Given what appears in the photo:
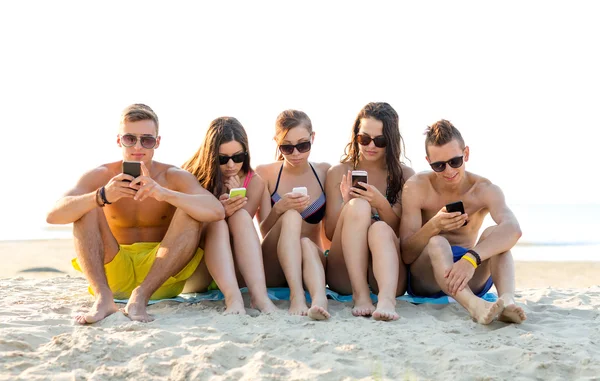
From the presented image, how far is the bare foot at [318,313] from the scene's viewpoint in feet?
15.0

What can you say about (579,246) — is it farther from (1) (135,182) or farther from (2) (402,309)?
(1) (135,182)

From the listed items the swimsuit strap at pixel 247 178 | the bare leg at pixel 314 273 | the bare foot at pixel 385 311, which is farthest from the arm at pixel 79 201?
the bare foot at pixel 385 311

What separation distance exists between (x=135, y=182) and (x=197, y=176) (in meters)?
1.08

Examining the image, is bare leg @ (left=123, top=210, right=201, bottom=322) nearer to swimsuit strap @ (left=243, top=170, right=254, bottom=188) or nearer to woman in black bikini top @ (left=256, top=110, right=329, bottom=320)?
woman in black bikini top @ (left=256, top=110, right=329, bottom=320)

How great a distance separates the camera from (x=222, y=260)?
5051 millimetres

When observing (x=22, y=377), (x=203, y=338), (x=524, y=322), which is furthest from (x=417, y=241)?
(x=22, y=377)

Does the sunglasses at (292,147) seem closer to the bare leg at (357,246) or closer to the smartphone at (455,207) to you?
the bare leg at (357,246)

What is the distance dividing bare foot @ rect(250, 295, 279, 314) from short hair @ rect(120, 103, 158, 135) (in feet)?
5.97

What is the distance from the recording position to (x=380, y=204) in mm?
5406

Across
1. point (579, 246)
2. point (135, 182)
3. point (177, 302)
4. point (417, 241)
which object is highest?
point (135, 182)

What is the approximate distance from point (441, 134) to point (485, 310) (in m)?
1.53

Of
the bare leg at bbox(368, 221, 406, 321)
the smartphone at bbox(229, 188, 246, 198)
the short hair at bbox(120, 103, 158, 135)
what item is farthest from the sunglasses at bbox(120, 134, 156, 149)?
the bare leg at bbox(368, 221, 406, 321)

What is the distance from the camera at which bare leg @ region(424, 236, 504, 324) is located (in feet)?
14.7

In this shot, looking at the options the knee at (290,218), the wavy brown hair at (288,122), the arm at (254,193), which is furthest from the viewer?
the arm at (254,193)
